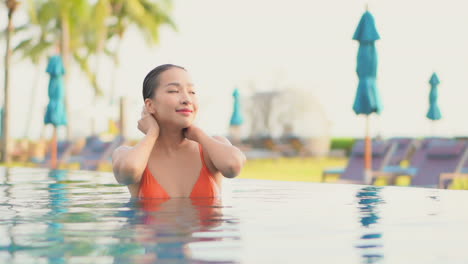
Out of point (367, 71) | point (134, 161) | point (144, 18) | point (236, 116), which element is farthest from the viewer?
point (144, 18)

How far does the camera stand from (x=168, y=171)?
3.25m

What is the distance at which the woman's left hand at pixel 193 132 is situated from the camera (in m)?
3.23

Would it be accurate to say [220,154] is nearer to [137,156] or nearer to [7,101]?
[137,156]

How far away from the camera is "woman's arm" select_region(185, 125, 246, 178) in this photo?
3.17 meters

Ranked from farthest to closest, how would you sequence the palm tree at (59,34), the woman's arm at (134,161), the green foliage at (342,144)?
the green foliage at (342,144)
the palm tree at (59,34)
the woman's arm at (134,161)

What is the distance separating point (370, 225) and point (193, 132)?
43.3 inches

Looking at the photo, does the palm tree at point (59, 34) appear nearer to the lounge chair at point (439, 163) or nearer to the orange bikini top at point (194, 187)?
the lounge chair at point (439, 163)

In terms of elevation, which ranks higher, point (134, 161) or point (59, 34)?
point (59, 34)

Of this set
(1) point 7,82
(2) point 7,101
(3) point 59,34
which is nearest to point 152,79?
(2) point 7,101

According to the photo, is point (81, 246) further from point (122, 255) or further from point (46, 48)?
point (46, 48)

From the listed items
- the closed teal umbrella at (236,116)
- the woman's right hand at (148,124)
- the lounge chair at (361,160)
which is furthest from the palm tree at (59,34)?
the woman's right hand at (148,124)

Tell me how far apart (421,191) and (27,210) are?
7.89ft

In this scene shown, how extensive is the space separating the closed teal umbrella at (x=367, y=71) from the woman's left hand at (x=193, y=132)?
28.4 feet

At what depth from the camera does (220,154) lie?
3.17 metres
